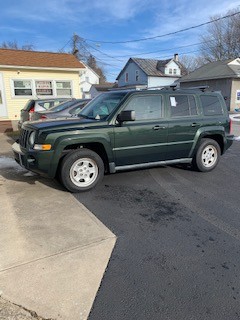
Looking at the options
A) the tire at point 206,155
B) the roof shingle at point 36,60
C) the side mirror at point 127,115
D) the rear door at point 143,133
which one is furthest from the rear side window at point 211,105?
the roof shingle at point 36,60

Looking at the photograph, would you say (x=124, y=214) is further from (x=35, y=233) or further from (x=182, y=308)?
(x=182, y=308)

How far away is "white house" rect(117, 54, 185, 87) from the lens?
4141 cm

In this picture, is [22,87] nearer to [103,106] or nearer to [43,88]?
[43,88]

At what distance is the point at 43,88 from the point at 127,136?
12346mm

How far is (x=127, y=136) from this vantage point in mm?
5254

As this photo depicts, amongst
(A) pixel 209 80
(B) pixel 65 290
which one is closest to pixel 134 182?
(B) pixel 65 290

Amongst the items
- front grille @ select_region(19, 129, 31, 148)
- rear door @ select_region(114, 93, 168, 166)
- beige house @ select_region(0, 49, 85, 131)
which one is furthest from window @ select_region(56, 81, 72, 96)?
rear door @ select_region(114, 93, 168, 166)

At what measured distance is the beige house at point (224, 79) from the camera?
27266mm

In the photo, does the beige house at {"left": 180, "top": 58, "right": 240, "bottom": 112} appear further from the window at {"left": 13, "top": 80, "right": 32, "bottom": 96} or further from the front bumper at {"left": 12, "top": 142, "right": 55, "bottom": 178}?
the front bumper at {"left": 12, "top": 142, "right": 55, "bottom": 178}

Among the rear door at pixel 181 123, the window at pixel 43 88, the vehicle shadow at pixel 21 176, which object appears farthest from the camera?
the window at pixel 43 88

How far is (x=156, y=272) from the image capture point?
2.86m

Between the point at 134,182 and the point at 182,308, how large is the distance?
3.38 m

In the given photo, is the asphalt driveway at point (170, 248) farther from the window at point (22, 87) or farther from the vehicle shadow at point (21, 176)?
the window at point (22, 87)

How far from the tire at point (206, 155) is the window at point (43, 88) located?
12.3 m
